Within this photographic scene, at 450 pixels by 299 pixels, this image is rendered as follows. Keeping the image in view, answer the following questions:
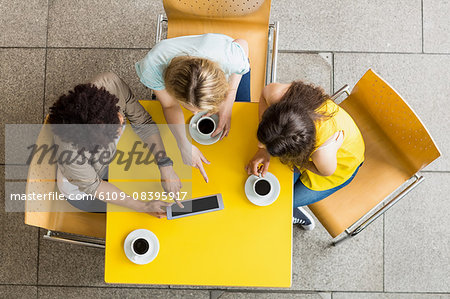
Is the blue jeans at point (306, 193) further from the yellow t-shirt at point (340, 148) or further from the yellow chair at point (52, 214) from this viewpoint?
the yellow chair at point (52, 214)

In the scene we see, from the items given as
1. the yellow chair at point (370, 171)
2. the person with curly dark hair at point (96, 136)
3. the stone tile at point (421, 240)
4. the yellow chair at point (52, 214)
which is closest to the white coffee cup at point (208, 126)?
the person with curly dark hair at point (96, 136)

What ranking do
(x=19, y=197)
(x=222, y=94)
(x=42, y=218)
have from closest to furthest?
1. (x=222, y=94)
2. (x=42, y=218)
3. (x=19, y=197)

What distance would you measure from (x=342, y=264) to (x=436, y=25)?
4.94 ft

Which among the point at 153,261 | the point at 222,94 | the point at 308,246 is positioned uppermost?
the point at 222,94

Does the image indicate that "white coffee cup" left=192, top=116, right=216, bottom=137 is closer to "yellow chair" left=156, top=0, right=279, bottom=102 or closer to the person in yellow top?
the person in yellow top

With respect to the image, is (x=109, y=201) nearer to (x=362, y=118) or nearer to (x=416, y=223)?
(x=362, y=118)

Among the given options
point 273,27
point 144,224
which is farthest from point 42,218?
point 273,27

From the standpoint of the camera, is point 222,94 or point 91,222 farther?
point 91,222

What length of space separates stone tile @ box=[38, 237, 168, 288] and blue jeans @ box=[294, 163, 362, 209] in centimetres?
105

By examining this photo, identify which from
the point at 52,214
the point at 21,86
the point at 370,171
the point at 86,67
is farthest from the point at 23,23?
the point at 370,171

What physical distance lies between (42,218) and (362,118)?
143 centimetres

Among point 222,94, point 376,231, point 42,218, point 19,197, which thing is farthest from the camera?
point 19,197

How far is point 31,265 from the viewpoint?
6.82 ft

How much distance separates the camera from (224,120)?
1.33 m
